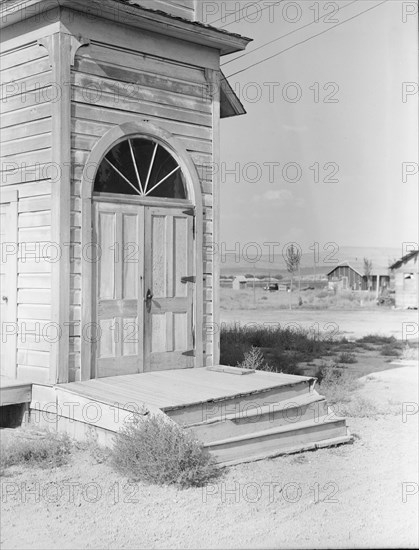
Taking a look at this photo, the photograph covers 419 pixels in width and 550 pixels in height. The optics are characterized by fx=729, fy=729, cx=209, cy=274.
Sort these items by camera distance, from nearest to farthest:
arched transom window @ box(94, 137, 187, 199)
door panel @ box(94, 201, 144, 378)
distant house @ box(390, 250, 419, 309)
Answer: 1. door panel @ box(94, 201, 144, 378)
2. arched transom window @ box(94, 137, 187, 199)
3. distant house @ box(390, 250, 419, 309)

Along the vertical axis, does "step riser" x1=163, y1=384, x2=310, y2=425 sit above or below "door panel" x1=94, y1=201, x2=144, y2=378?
below

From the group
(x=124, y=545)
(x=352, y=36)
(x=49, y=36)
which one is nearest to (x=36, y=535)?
(x=124, y=545)

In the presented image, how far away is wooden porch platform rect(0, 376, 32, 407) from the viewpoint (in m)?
8.67

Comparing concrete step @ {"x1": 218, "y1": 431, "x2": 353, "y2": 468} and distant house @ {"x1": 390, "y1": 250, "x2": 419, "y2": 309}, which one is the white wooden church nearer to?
concrete step @ {"x1": 218, "y1": 431, "x2": 353, "y2": 468}

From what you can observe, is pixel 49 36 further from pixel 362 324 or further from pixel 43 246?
pixel 362 324

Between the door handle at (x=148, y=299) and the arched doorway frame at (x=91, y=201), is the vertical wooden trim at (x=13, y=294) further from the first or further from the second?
the door handle at (x=148, y=299)

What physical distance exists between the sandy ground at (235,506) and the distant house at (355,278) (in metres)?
49.1

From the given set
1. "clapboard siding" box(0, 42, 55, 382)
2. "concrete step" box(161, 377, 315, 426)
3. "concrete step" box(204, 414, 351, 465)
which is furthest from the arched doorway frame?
"concrete step" box(204, 414, 351, 465)

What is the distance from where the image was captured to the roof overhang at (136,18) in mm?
8844

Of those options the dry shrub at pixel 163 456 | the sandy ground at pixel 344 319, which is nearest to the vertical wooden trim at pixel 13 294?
the dry shrub at pixel 163 456

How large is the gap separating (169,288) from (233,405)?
8.04ft

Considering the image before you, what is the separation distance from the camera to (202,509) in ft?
19.9

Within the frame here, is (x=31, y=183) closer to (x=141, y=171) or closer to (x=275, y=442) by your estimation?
(x=141, y=171)

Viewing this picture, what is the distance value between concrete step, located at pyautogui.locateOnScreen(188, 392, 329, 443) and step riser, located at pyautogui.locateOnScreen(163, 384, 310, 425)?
54 mm
